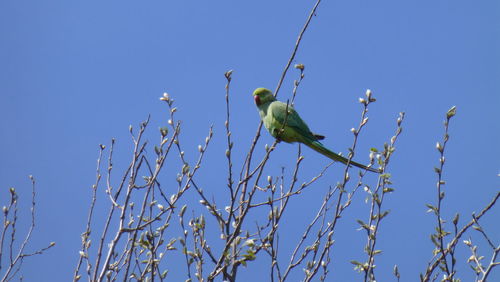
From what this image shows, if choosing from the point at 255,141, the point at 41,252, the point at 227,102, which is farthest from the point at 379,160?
the point at 41,252

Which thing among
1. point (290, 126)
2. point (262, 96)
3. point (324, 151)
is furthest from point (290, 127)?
point (262, 96)

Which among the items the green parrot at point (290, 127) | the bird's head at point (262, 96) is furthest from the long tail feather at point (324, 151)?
the bird's head at point (262, 96)

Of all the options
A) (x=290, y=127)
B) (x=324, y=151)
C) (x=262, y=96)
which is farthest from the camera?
(x=262, y=96)

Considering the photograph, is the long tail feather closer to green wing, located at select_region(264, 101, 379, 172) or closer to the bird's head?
green wing, located at select_region(264, 101, 379, 172)

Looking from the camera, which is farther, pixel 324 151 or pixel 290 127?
pixel 290 127

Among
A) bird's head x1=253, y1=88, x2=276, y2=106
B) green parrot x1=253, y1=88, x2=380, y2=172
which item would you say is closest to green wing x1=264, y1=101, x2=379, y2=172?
green parrot x1=253, y1=88, x2=380, y2=172

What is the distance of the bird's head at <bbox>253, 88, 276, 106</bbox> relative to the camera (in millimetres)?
6320

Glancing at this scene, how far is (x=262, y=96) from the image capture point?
20.8 feet

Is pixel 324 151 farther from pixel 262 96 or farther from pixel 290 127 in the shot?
pixel 262 96

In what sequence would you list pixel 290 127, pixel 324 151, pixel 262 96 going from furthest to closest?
pixel 262 96
pixel 290 127
pixel 324 151

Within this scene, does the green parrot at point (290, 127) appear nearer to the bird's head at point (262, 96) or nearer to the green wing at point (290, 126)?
the green wing at point (290, 126)

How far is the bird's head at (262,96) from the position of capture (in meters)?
6.32

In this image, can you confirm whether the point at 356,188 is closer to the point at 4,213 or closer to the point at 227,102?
the point at 227,102

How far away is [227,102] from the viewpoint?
3.76m
